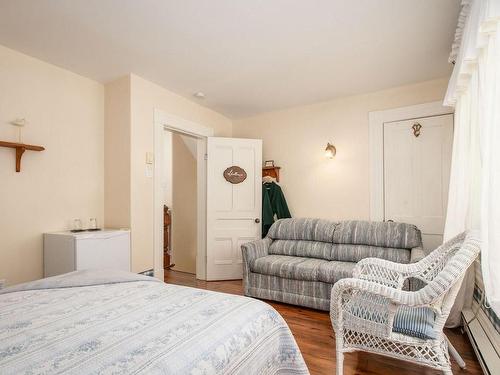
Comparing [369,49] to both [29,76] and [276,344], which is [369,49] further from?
[29,76]

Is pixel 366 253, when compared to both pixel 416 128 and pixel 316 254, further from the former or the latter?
pixel 416 128

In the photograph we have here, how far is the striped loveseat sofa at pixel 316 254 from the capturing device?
2937mm

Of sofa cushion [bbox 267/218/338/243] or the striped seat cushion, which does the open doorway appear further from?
the striped seat cushion

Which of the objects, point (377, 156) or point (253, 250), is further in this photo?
point (377, 156)

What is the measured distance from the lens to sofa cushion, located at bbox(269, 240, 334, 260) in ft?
10.9

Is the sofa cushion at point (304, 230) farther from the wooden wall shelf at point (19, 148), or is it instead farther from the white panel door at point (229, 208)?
the wooden wall shelf at point (19, 148)

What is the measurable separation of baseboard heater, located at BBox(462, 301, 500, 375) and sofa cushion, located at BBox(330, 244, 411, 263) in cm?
66

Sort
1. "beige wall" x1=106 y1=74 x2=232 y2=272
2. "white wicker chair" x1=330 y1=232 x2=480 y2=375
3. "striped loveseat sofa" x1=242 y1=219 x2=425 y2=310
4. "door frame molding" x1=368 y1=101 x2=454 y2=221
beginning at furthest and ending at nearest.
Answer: "door frame molding" x1=368 y1=101 x2=454 y2=221 < "beige wall" x1=106 y1=74 x2=232 y2=272 < "striped loveseat sofa" x1=242 y1=219 x2=425 y2=310 < "white wicker chair" x1=330 y1=232 x2=480 y2=375

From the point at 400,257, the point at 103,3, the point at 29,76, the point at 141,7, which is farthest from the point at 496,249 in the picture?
the point at 29,76

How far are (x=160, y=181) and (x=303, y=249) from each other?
1884 millimetres

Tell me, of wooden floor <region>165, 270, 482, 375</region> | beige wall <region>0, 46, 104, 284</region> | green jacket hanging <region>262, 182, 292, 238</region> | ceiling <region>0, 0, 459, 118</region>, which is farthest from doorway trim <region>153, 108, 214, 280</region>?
wooden floor <region>165, 270, 482, 375</region>

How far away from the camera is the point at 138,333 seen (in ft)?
3.42

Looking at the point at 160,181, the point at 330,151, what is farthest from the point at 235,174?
the point at 330,151

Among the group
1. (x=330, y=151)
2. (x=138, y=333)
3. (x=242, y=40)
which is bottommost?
(x=138, y=333)
